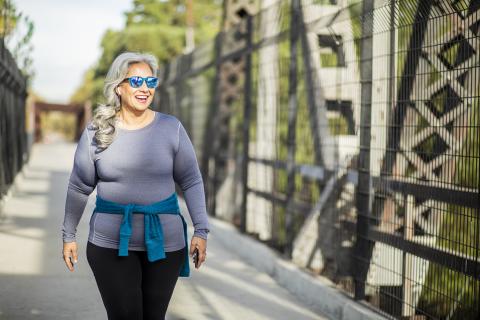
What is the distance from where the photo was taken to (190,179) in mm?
4109

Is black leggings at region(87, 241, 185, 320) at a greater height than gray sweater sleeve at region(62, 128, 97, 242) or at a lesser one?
lesser

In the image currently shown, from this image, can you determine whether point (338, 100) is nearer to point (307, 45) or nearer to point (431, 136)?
point (307, 45)

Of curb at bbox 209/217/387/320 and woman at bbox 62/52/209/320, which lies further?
curb at bbox 209/217/387/320

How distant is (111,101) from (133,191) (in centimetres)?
46

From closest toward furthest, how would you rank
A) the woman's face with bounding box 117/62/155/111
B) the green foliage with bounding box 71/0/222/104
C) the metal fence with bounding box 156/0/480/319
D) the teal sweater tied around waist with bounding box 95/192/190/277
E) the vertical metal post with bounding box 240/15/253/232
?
1. the teal sweater tied around waist with bounding box 95/192/190/277
2. the woman's face with bounding box 117/62/155/111
3. the metal fence with bounding box 156/0/480/319
4. the vertical metal post with bounding box 240/15/253/232
5. the green foliage with bounding box 71/0/222/104

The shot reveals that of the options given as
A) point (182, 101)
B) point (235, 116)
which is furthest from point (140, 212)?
point (182, 101)

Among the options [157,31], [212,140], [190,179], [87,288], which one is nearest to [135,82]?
[190,179]

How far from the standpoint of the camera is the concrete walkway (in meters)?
6.27

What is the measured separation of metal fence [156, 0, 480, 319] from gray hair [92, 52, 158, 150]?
1.76m

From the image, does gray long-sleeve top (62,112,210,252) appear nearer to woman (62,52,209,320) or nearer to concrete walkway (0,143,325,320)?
woman (62,52,209,320)

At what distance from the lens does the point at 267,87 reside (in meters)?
8.83

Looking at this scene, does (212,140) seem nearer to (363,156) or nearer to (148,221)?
(363,156)

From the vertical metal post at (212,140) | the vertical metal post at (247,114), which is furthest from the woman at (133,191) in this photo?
the vertical metal post at (212,140)

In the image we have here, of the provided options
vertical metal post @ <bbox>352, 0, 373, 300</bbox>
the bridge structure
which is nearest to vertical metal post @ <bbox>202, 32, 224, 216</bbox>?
the bridge structure
